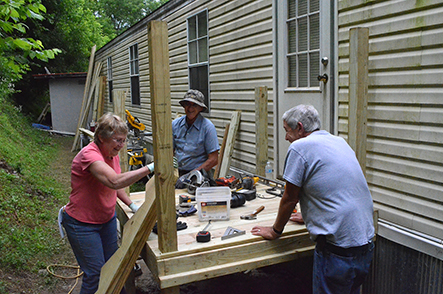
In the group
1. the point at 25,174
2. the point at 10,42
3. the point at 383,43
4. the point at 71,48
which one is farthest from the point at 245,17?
the point at 71,48

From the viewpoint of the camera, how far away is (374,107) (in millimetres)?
3646

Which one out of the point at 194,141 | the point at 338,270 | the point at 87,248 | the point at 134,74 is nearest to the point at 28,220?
the point at 194,141

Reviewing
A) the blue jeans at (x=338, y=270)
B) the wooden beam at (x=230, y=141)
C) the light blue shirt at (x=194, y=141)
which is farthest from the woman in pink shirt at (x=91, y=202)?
the wooden beam at (x=230, y=141)

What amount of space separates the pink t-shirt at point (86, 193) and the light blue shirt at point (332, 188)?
4.93 feet

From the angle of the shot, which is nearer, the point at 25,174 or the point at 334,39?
the point at 334,39

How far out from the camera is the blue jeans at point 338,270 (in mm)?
2645

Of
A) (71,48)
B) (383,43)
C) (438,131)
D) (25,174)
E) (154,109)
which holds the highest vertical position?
(71,48)

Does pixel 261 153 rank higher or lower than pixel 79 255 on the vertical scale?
higher

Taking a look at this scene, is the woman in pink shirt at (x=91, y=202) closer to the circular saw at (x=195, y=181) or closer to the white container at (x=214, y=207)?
the white container at (x=214, y=207)

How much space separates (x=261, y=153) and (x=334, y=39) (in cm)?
195

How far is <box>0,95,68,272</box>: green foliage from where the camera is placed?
17.3 ft

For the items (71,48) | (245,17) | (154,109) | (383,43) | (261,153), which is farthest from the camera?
(71,48)

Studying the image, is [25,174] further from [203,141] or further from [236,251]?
[236,251]

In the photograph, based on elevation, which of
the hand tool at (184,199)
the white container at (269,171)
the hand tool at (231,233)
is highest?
the white container at (269,171)
